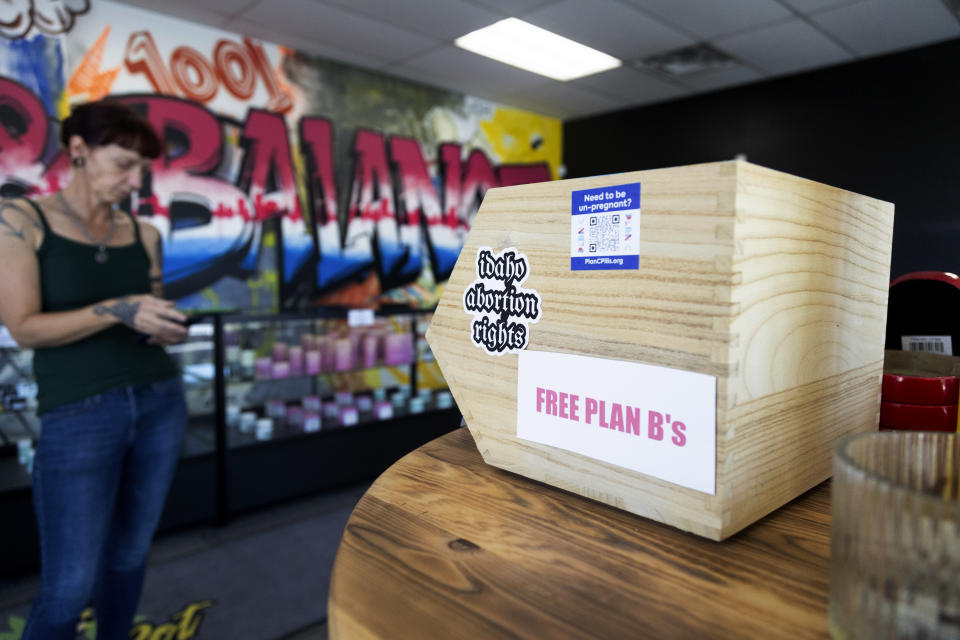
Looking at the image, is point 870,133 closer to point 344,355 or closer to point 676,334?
point 344,355

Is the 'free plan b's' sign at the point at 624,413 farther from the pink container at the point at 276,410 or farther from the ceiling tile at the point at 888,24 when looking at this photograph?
the ceiling tile at the point at 888,24

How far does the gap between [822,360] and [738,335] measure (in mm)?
196

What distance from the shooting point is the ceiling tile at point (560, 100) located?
4404mm

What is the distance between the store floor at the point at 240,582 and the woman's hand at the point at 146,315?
114 centimetres

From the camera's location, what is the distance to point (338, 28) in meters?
3.28

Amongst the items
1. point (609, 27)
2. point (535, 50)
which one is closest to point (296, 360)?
point (535, 50)

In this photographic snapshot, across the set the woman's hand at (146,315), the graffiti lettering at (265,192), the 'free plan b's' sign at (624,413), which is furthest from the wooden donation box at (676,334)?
the graffiti lettering at (265,192)

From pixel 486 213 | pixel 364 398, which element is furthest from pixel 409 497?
pixel 364 398

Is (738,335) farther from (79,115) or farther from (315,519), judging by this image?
(315,519)

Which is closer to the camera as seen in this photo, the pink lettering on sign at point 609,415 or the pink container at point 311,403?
the pink lettering on sign at point 609,415

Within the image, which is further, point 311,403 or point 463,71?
point 463,71

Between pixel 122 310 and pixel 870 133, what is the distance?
14.0 feet

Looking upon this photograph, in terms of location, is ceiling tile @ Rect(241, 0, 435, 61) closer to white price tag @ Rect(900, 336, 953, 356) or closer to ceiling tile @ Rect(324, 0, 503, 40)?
ceiling tile @ Rect(324, 0, 503, 40)

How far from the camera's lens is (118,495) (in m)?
1.48
